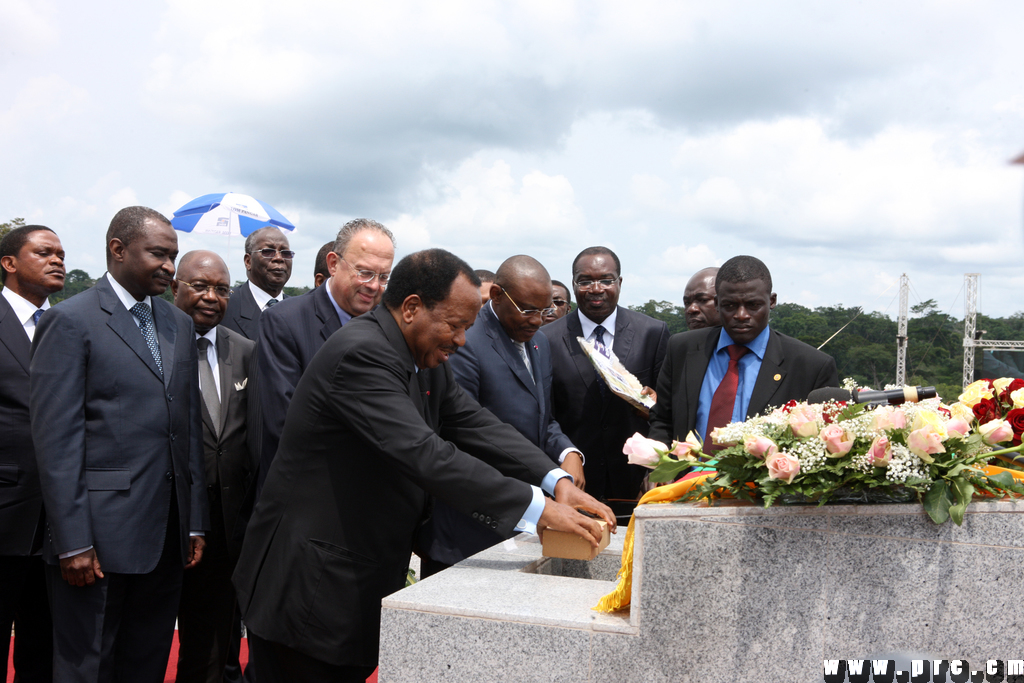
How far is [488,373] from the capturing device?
433cm

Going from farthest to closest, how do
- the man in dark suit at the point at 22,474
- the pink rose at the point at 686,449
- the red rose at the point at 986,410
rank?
1. the man in dark suit at the point at 22,474
2. the red rose at the point at 986,410
3. the pink rose at the point at 686,449

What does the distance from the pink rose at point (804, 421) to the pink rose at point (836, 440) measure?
0.08 meters

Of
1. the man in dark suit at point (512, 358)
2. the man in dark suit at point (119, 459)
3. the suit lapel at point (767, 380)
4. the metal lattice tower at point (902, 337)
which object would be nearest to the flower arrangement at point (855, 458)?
the suit lapel at point (767, 380)

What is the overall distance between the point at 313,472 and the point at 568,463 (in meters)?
1.57

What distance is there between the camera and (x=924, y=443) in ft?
8.47

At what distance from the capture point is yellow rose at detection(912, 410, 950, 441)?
2.64 meters

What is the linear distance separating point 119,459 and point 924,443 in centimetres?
335

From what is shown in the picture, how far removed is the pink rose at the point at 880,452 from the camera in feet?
8.41

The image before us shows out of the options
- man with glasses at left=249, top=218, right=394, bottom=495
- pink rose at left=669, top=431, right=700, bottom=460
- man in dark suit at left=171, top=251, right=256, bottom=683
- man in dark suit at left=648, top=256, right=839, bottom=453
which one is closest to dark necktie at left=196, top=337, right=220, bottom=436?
man in dark suit at left=171, top=251, right=256, bottom=683

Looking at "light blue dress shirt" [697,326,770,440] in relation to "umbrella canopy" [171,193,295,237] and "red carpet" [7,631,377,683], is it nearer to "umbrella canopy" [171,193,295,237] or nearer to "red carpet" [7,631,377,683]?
"red carpet" [7,631,377,683]

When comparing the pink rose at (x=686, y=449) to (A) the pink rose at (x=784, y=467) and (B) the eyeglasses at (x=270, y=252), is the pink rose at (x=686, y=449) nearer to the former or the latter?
(A) the pink rose at (x=784, y=467)

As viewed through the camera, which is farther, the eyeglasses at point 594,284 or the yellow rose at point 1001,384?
the eyeglasses at point 594,284

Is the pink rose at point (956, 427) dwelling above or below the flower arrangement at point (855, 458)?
above

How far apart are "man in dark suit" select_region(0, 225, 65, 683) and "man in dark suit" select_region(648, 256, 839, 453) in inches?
135
